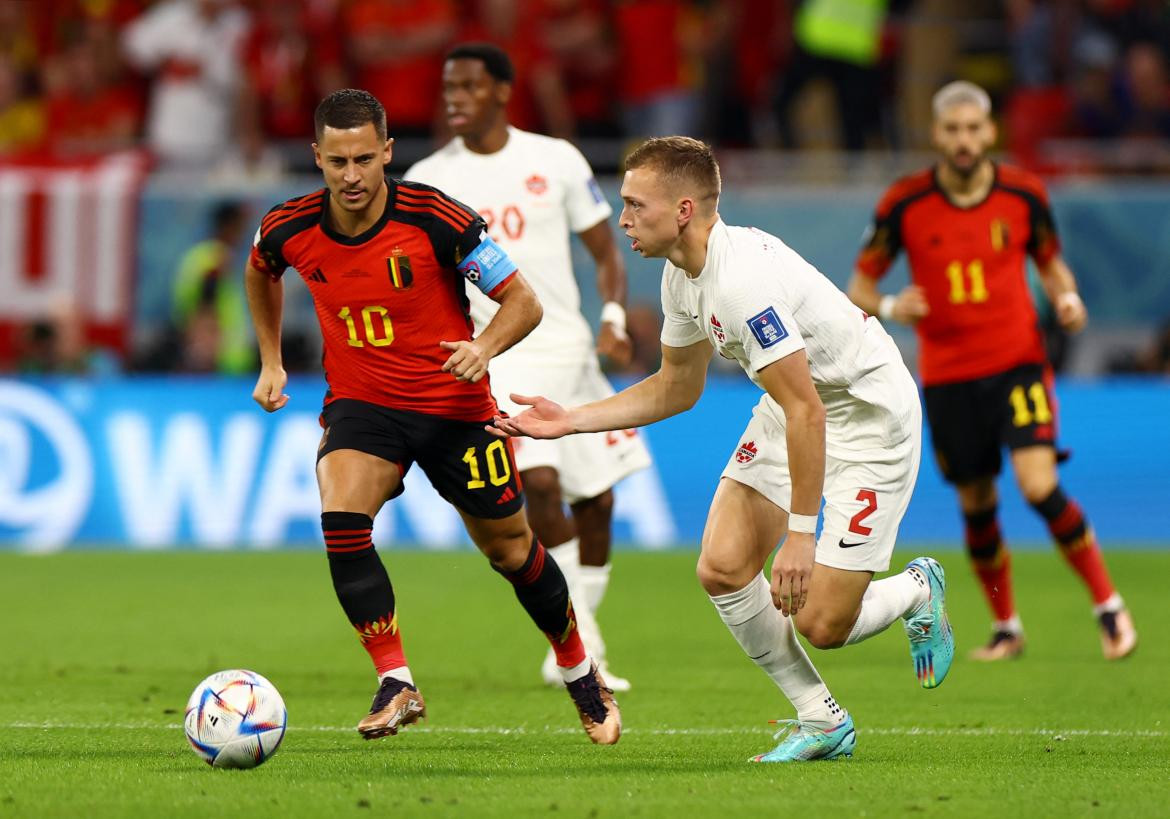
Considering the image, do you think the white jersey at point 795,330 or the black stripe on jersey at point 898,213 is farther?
the black stripe on jersey at point 898,213

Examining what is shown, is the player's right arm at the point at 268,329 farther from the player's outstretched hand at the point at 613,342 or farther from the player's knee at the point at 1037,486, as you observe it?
the player's knee at the point at 1037,486

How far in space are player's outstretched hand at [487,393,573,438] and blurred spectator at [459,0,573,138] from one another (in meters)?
10.3

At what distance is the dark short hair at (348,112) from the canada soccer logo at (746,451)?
1657 millimetres

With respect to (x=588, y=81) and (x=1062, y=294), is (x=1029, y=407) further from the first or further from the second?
(x=588, y=81)

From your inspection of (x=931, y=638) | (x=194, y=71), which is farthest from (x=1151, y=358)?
(x=931, y=638)

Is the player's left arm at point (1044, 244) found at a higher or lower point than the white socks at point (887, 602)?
higher

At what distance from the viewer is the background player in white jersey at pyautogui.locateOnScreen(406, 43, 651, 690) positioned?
895cm

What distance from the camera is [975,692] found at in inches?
331

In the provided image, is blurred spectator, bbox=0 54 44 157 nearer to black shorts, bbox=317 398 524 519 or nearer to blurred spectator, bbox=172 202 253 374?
blurred spectator, bbox=172 202 253 374

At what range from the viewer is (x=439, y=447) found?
6.88m

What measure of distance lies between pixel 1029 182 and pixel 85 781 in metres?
6.22

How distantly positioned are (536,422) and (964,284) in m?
4.40

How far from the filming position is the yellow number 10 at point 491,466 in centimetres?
684

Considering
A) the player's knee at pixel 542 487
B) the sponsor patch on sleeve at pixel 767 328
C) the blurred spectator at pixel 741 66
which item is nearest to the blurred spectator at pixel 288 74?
the blurred spectator at pixel 741 66
